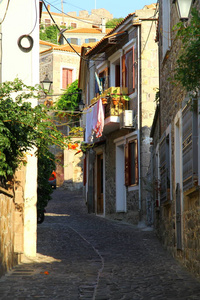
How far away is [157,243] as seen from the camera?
564 inches

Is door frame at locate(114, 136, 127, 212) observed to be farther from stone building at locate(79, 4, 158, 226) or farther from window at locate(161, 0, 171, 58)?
window at locate(161, 0, 171, 58)

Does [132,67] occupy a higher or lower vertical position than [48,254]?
higher

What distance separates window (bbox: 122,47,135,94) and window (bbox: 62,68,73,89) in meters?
25.0

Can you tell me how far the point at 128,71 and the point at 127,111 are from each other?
5.69ft

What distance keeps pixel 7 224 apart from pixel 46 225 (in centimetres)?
841

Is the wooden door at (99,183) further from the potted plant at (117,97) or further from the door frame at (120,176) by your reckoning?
the potted plant at (117,97)

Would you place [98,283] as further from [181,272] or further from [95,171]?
[95,171]

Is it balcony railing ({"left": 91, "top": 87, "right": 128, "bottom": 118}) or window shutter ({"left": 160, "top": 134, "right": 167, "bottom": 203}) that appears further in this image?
balcony railing ({"left": 91, "top": 87, "right": 128, "bottom": 118})

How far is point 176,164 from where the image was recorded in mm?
11273

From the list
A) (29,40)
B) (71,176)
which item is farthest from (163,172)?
(71,176)

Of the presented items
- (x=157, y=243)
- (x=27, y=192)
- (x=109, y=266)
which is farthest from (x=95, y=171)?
(x=109, y=266)

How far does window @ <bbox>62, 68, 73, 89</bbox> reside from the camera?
1810 inches

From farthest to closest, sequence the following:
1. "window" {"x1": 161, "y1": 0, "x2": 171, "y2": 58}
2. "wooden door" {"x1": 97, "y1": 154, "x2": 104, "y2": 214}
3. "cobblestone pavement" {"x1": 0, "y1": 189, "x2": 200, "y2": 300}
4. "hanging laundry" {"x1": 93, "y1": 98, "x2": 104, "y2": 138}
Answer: "wooden door" {"x1": 97, "y1": 154, "x2": 104, "y2": 214}
"hanging laundry" {"x1": 93, "y1": 98, "x2": 104, "y2": 138}
"window" {"x1": 161, "y1": 0, "x2": 171, "y2": 58}
"cobblestone pavement" {"x1": 0, "y1": 189, "x2": 200, "y2": 300}

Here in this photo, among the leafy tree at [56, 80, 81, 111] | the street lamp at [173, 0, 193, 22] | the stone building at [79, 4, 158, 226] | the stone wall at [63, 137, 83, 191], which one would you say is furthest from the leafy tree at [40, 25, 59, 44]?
the street lamp at [173, 0, 193, 22]
